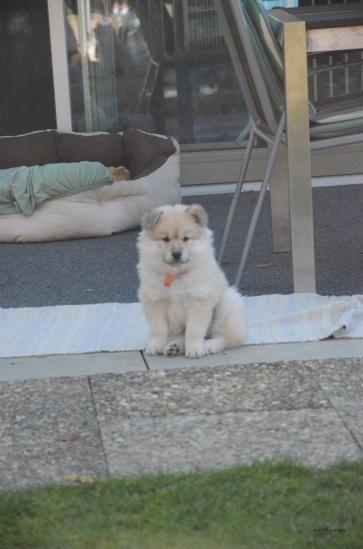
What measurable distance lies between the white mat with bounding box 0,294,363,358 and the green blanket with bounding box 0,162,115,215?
167cm

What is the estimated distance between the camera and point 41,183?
664cm

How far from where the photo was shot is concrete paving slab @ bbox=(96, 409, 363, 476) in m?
3.24

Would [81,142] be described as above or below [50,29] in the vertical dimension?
below

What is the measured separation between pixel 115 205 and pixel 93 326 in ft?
6.79

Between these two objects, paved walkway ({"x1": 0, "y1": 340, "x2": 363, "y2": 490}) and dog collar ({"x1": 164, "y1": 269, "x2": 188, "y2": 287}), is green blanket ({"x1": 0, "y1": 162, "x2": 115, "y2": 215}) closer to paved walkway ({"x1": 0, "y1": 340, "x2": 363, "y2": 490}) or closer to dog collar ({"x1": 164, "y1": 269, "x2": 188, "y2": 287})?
paved walkway ({"x1": 0, "y1": 340, "x2": 363, "y2": 490})

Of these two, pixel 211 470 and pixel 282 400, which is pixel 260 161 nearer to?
pixel 282 400

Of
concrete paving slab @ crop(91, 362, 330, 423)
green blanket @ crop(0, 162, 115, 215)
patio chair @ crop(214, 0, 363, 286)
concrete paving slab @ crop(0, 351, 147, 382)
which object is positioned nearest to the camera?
concrete paving slab @ crop(91, 362, 330, 423)

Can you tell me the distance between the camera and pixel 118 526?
2.80m

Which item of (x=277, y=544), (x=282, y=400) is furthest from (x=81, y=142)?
(x=277, y=544)

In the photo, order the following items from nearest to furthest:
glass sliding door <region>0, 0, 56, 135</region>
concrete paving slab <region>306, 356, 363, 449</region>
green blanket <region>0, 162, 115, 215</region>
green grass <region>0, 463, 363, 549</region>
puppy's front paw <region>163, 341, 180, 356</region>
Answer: green grass <region>0, 463, 363, 549</region>, concrete paving slab <region>306, 356, 363, 449</region>, puppy's front paw <region>163, 341, 180, 356</region>, green blanket <region>0, 162, 115, 215</region>, glass sliding door <region>0, 0, 56, 135</region>

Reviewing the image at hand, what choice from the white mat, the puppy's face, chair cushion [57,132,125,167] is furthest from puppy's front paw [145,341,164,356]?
chair cushion [57,132,125,167]

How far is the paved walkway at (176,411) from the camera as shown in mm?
3268

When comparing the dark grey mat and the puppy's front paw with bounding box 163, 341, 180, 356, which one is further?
the dark grey mat

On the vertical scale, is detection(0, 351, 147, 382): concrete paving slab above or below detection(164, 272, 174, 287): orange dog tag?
below
